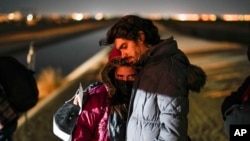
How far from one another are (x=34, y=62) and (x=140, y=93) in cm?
145

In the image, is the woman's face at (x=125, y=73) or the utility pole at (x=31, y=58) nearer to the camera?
the woman's face at (x=125, y=73)

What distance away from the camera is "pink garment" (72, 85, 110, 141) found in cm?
195

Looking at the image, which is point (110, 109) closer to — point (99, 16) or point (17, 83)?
point (17, 83)

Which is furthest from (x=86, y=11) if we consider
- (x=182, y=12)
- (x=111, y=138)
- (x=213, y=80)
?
(x=111, y=138)

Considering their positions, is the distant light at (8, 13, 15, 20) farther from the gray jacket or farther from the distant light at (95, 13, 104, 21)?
the gray jacket

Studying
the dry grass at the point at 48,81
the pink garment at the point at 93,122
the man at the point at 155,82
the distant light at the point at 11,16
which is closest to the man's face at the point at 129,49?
the man at the point at 155,82

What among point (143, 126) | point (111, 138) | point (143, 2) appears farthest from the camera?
point (143, 2)

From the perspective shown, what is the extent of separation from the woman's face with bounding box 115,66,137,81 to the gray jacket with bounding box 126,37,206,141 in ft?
0.23

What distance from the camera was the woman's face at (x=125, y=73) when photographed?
6.47ft

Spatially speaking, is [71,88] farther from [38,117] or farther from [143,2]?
[143,2]

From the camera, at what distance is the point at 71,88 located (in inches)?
123

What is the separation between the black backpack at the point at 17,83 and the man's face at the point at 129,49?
750 mm

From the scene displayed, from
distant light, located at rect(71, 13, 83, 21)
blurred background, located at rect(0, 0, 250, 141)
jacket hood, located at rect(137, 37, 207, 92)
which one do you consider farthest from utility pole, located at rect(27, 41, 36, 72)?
jacket hood, located at rect(137, 37, 207, 92)

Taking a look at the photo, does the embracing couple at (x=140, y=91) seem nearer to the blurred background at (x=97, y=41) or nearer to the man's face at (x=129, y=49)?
the man's face at (x=129, y=49)
